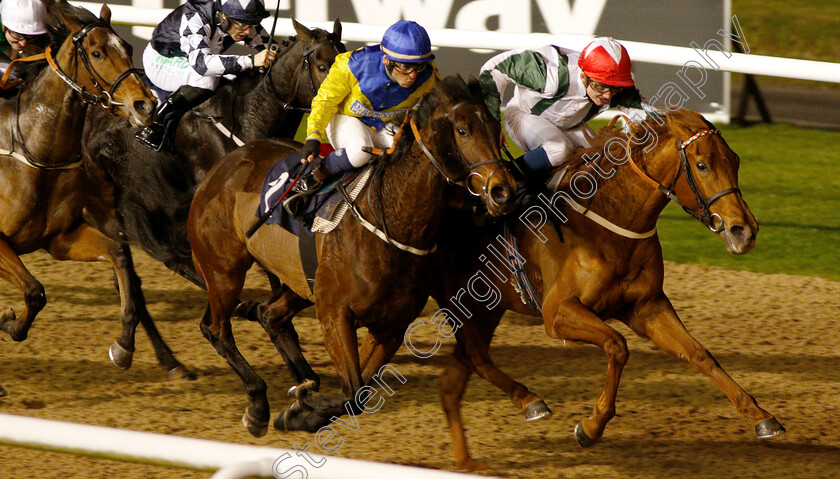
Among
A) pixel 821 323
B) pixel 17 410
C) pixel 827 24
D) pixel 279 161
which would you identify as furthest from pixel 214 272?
pixel 827 24

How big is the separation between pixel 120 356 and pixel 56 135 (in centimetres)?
115

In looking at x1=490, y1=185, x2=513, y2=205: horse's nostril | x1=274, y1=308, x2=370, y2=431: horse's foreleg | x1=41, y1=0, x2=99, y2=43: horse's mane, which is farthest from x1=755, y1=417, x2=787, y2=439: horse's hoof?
x1=41, y1=0, x2=99, y2=43: horse's mane

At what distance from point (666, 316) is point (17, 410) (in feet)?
9.58

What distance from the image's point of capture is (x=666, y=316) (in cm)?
445

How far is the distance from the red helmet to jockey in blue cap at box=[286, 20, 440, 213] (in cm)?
63

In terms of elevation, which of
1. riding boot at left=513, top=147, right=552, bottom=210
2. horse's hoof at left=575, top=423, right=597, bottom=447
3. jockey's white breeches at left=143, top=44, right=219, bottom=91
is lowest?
horse's hoof at left=575, top=423, right=597, bottom=447

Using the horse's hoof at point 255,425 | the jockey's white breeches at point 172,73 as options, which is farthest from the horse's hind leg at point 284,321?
the jockey's white breeches at point 172,73

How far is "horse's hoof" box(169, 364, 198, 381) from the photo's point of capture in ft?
18.1

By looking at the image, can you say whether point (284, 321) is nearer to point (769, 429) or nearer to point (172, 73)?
point (172, 73)

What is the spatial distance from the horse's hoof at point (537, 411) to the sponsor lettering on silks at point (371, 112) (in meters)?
1.33

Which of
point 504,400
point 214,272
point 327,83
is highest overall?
point 327,83

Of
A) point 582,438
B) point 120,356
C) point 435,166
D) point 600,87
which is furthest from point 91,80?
point 582,438

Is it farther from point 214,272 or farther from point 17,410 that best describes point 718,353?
point 17,410

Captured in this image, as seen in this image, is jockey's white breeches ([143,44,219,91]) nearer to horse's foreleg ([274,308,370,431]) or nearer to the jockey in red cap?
the jockey in red cap
